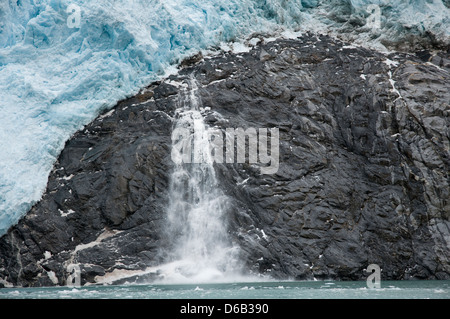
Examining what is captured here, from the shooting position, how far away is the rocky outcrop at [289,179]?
13.1 metres

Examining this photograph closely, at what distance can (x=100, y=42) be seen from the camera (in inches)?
615

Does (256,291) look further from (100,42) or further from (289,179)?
(100,42)

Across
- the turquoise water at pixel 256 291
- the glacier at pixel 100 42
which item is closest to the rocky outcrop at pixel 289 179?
the glacier at pixel 100 42

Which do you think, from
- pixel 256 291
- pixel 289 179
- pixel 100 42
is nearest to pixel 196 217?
pixel 289 179

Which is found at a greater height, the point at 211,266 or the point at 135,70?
the point at 135,70

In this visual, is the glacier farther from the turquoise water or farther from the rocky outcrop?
the turquoise water

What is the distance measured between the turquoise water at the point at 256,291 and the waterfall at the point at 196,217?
0.81 metres

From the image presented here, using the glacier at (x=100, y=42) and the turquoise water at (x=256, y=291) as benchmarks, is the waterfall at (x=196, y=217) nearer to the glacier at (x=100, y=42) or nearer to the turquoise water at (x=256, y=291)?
the turquoise water at (x=256, y=291)

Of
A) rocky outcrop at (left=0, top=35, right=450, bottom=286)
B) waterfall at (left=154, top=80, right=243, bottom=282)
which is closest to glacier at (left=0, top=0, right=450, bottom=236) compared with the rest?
rocky outcrop at (left=0, top=35, right=450, bottom=286)

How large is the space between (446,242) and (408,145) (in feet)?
8.82

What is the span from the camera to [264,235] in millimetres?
13312

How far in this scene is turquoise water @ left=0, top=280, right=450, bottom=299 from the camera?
981cm
